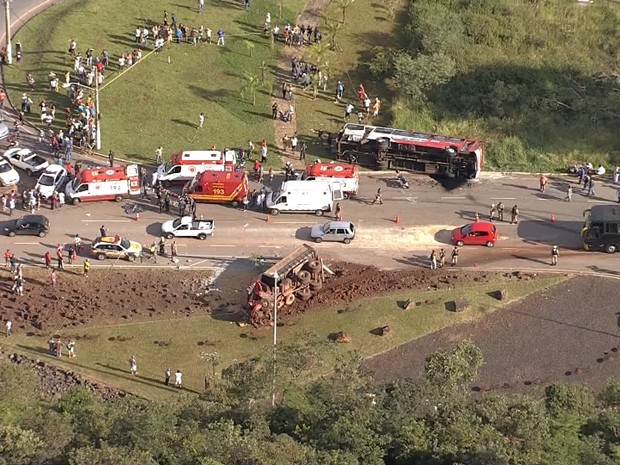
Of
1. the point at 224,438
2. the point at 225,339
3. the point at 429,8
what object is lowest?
the point at 225,339

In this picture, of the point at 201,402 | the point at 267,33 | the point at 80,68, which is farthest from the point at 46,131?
the point at 201,402

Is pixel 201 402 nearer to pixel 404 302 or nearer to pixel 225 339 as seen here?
pixel 225 339

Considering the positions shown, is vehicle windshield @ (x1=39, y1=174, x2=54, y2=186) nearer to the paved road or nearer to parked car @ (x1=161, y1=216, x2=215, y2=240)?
the paved road

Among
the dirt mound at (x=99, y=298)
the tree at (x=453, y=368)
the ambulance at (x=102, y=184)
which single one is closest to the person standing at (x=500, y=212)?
the dirt mound at (x=99, y=298)

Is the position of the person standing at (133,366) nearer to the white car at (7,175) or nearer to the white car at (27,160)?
the white car at (7,175)

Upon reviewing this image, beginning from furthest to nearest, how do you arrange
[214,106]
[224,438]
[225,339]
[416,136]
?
[214,106] < [416,136] < [225,339] < [224,438]

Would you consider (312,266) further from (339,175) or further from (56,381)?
(56,381)
